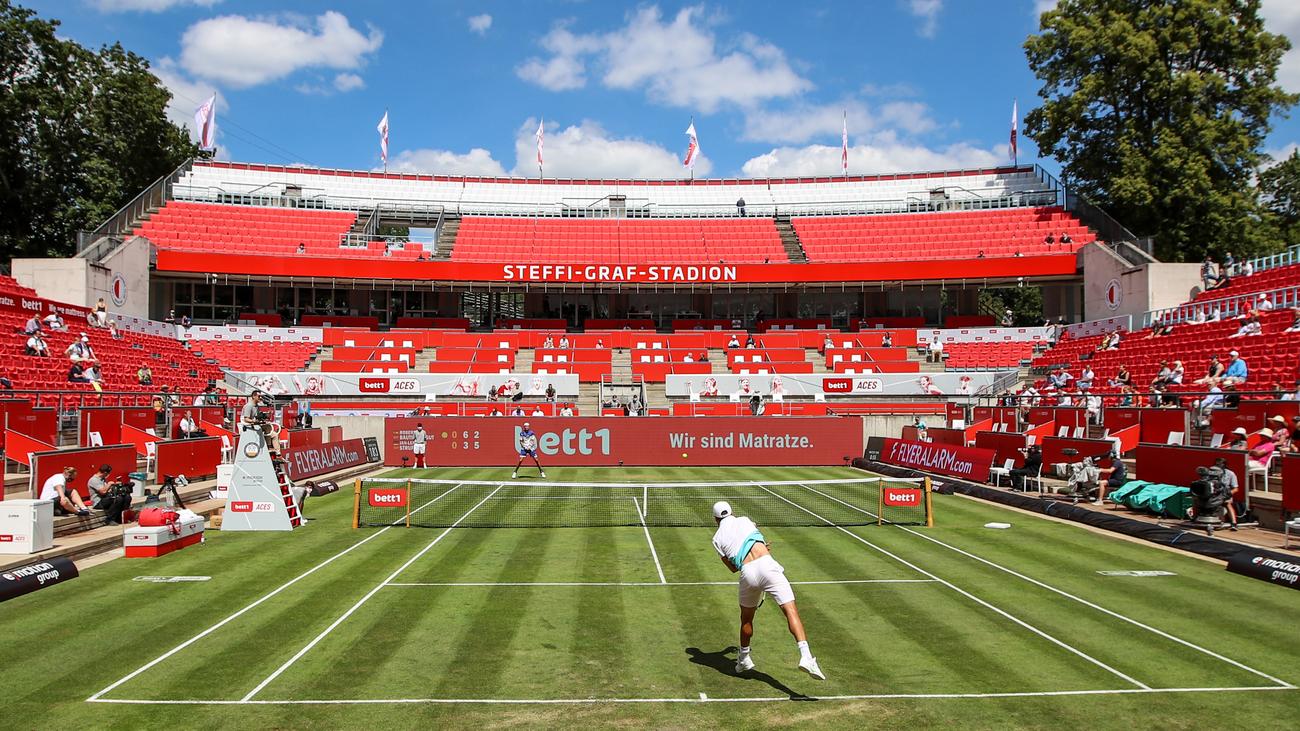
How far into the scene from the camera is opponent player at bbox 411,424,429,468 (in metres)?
35.8

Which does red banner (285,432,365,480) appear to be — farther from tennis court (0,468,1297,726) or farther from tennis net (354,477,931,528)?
tennis court (0,468,1297,726)

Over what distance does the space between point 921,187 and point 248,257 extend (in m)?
52.9

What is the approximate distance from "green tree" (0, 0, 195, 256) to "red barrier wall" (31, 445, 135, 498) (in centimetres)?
4682

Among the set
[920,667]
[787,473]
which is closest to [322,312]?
[787,473]

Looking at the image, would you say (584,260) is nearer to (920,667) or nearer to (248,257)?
(248,257)

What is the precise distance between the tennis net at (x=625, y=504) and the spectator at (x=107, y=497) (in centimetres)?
531

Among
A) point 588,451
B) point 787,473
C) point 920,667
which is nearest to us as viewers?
point 920,667

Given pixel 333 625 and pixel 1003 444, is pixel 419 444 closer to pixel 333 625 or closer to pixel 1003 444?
pixel 1003 444

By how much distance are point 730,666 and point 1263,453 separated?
17423 millimetres

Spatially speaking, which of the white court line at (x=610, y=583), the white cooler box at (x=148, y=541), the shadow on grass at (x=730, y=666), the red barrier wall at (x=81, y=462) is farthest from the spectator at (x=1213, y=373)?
the red barrier wall at (x=81, y=462)

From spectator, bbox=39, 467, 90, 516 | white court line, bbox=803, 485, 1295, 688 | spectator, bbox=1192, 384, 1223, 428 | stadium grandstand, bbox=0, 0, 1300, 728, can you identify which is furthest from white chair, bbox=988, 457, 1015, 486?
spectator, bbox=39, 467, 90, 516

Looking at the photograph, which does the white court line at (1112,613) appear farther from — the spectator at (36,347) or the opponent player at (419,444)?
the spectator at (36,347)

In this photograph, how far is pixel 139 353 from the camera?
39375 mm

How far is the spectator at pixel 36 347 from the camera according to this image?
30188 mm
